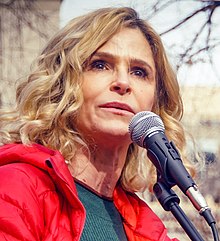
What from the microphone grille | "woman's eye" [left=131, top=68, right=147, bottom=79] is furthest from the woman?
the microphone grille

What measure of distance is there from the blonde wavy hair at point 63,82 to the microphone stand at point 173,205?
47 centimetres

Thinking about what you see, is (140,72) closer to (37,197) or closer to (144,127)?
(144,127)

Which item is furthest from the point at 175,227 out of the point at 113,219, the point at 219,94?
the point at 113,219

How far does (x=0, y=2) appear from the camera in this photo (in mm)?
4391

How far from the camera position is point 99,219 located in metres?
1.85

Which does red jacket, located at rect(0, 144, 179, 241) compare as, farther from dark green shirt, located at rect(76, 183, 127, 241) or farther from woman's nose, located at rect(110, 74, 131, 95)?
woman's nose, located at rect(110, 74, 131, 95)

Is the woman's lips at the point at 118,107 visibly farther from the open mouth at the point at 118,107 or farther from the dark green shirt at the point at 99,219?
the dark green shirt at the point at 99,219

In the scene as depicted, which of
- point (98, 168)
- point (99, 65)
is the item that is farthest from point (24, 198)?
point (99, 65)

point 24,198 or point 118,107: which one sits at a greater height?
point 118,107

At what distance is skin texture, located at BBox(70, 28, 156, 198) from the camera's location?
1.86 metres

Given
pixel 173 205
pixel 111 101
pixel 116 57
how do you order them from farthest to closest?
pixel 116 57 → pixel 111 101 → pixel 173 205

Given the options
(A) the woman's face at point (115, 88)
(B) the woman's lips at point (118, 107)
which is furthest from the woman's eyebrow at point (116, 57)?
(B) the woman's lips at point (118, 107)

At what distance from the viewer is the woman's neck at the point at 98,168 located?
195 centimetres

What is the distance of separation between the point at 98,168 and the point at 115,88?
0.92 feet
